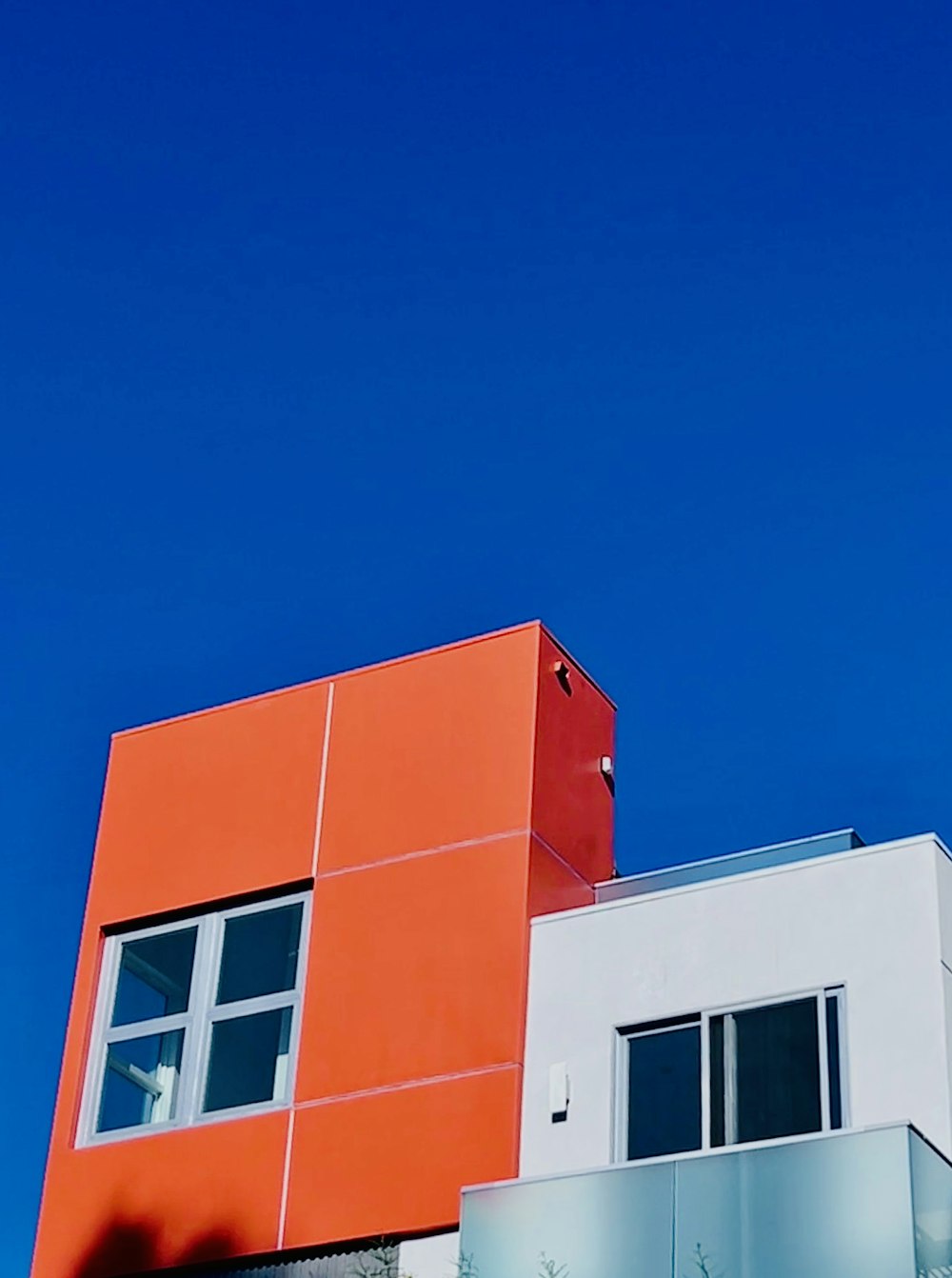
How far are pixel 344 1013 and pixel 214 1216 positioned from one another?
5.28 feet

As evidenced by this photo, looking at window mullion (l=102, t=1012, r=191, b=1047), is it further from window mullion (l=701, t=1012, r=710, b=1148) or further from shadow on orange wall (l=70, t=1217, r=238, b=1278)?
window mullion (l=701, t=1012, r=710, b=1148)

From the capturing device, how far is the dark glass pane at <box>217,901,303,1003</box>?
16.0 m

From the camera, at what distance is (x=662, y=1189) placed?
42.4ft

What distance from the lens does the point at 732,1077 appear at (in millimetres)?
13836

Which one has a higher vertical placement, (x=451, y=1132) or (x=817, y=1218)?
(x=451, y=1132)

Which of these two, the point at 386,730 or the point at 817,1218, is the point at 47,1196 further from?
the point at 817,1218

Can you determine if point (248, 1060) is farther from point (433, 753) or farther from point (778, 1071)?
point (778, 1071)

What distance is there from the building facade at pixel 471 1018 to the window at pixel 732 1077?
0.02m

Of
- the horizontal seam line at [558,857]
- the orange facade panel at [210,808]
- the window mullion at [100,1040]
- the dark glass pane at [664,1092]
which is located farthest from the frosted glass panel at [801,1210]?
the window mullion at [100,1040]

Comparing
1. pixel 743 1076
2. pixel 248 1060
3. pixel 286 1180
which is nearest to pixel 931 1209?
pixel 743 1076

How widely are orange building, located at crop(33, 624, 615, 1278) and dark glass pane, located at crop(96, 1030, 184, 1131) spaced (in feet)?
0.06

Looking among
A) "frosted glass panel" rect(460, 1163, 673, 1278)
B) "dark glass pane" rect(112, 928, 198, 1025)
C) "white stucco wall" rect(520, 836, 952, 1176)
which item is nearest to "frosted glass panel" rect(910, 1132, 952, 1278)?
"white stucco wall" rect(520, 836, 952, 1176)

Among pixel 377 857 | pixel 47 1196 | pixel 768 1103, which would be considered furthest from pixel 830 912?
pixel 47 1196

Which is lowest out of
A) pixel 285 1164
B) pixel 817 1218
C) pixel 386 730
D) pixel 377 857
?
pixel 817 1218
